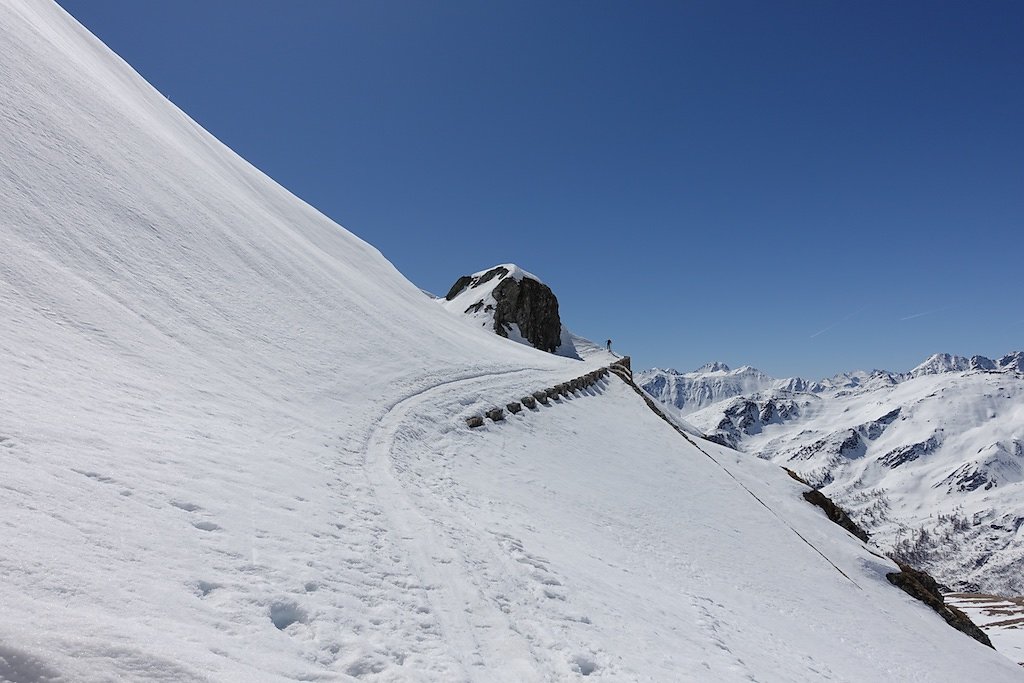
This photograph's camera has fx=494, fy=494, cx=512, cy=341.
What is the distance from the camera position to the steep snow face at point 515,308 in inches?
3250

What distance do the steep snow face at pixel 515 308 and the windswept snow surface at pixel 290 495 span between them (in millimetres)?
48052

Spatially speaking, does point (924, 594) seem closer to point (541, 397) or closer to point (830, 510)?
point (830, 510)

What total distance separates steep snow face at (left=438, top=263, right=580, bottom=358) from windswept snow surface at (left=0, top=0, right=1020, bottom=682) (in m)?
48.1

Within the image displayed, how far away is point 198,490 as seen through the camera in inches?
355

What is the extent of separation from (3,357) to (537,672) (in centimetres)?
1223

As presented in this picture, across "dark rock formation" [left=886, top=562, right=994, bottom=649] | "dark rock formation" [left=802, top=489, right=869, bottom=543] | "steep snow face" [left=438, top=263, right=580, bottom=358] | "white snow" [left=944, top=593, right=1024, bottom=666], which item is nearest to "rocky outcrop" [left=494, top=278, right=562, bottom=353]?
"steep snow face" [left=438, top=263, right=580, bottom=358]

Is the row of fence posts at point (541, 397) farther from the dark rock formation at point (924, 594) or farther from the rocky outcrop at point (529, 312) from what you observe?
the rocky outcrop at point (529, 312)

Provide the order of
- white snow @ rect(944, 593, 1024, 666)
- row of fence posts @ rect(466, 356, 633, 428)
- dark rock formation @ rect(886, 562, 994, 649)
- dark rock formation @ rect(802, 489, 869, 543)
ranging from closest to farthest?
1. row of fence posts @ rect(466, 356, 633, 428)
2. dark rock formation @ rect(886, 562, 994, 649)
3. dark rock formation @ rect(802, 489, 869, 543)
4. white snow @ rect(944, 593, 1024, 666)

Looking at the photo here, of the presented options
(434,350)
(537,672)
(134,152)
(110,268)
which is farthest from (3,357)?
(434,350)

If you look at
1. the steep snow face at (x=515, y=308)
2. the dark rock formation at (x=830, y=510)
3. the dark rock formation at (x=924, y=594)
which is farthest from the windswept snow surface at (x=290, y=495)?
the steep snow face at (x=515, y=308)

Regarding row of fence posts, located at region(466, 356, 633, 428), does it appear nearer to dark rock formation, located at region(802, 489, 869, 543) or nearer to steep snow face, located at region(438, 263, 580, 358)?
dark rock formation, located at region(802, 489, 869, 543)

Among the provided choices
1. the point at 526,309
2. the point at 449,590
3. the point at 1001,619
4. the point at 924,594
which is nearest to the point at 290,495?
the point at 449,590

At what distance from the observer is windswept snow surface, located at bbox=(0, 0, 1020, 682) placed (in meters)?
6.47

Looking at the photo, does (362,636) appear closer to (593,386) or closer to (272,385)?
(272,385)
